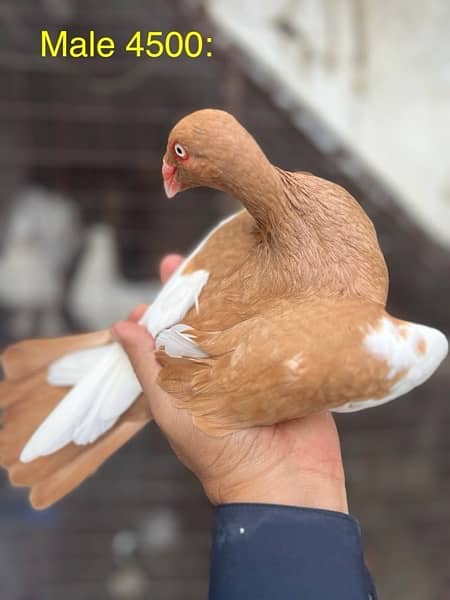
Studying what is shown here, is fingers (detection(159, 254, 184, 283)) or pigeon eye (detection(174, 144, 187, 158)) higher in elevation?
pigeon eye (detection(174, 144, 187, 158))

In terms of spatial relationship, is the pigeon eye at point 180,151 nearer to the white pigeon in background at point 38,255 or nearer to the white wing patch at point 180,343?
the white wing patch at point 180,343

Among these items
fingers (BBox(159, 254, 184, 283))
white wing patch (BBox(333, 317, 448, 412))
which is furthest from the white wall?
white wing patch (BBox(333, 317, 448, 412))

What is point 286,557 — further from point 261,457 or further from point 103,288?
point 103,288

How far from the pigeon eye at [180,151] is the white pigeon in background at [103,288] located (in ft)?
2.57

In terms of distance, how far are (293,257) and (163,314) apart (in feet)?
0.51

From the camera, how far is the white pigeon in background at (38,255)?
1.30 meters

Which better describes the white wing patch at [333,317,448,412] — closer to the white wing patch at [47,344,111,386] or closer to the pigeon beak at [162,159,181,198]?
the pigeon beak at [162,159,181,198]

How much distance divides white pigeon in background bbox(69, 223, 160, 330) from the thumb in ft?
2.12

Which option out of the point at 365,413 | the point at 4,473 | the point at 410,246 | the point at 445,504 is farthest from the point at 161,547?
the point at 410,246

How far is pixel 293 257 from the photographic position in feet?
1.70

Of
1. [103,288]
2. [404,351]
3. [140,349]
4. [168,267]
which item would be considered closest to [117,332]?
[140,349]

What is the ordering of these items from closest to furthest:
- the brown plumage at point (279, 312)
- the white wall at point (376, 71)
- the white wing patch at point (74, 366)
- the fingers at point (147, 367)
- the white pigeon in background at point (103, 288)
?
1. the brown plumage at point (279, 312)
2. the fingers at point (147, 367)
3. the white wing patch at point (74, 366)
4. the white wall at point (376, 71)
5. the white pigeon in background at point (103, 288)

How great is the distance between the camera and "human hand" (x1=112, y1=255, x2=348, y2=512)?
0.55 m

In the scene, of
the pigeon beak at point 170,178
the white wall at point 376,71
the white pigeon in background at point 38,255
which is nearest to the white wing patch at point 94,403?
the pigeon beak at point 170,178
